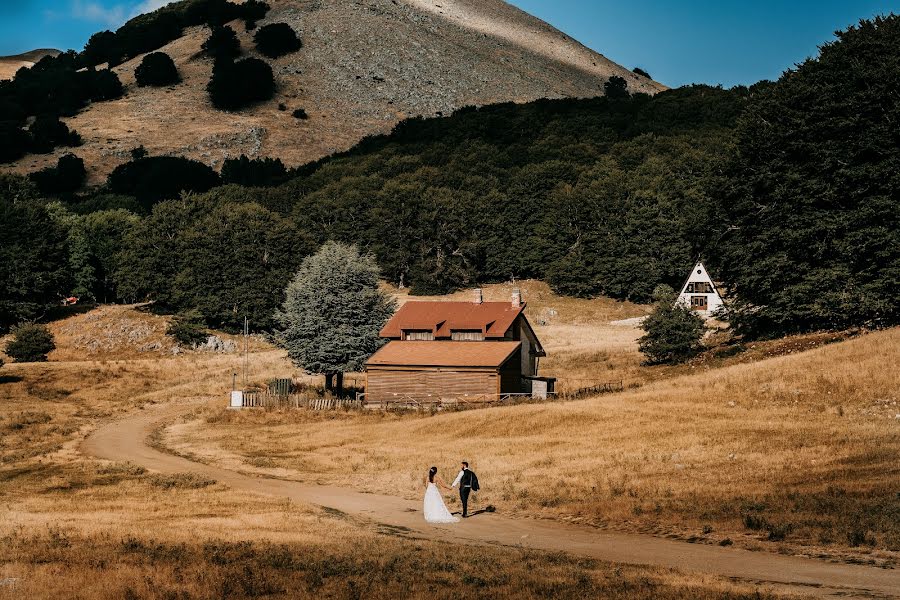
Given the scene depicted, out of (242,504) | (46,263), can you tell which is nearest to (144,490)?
(242,504)

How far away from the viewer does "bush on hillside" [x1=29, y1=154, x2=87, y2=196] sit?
7510 inches

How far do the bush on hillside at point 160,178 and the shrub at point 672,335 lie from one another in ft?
428

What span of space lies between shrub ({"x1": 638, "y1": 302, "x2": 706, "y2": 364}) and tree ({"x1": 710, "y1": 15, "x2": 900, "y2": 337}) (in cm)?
398

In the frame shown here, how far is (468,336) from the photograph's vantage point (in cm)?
6825

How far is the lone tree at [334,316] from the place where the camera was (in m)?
69.9

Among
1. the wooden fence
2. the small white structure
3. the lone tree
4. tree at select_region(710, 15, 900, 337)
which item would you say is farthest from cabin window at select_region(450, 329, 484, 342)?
the small white structure

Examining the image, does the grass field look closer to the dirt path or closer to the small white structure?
the dirt path

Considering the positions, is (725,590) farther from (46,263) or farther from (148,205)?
(148,205)

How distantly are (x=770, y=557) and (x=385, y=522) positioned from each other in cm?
1239

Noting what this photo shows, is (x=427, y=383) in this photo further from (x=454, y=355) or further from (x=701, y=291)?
(x=701, y=291)

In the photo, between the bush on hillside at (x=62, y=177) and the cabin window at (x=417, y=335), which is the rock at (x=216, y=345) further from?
the bush on hillside at (x=62, y=177)

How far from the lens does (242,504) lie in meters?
32.8

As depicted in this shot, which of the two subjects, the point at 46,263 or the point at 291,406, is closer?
the point at 291,406

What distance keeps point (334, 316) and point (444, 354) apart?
1121 centimetres
